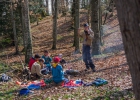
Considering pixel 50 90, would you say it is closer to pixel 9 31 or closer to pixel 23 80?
pixel 23 80

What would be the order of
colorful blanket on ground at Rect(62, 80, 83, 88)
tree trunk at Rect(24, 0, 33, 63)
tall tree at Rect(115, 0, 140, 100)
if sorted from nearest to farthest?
tall tree at Rect(115, 0, 140, 100) → colorful blanket on ground at Rect(62, 80, 83, 88) → tree trunk at Rect(24, 0, 33, 63)

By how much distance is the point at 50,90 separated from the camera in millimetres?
7023

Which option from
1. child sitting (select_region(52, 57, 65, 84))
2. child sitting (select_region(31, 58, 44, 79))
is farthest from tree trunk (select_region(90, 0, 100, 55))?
child sitting (select_region(52, 57, 65, 84))

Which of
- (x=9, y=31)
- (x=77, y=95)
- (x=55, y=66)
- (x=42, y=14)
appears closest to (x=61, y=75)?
(x=55, y=66)

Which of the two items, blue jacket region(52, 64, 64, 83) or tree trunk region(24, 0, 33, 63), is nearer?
blue jacket region(52, 64, 64, 83)

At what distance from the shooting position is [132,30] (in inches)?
74.4

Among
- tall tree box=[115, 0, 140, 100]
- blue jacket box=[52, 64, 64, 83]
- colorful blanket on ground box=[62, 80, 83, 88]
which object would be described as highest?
tall tree box=[115, 0, 140, 100]

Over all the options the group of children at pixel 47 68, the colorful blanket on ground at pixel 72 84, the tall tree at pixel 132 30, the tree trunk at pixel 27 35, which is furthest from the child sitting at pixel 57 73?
the tall tree at pixel 132 30

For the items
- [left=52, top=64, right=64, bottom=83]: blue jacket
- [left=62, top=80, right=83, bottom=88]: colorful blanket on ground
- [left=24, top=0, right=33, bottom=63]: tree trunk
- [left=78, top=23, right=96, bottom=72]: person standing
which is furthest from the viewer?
[left=24, top=0, right=33, bottom=63]: tree trunk

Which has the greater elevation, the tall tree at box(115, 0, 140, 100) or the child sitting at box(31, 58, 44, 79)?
the tall tree at box(115, 0, 140, 100)

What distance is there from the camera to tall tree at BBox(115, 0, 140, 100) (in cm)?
185

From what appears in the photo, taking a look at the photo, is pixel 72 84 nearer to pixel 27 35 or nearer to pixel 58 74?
pixel 58 74

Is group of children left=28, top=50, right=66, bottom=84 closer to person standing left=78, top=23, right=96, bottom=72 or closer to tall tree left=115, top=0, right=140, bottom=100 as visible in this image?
person standing left=78, top=23, right=96, bottom=72

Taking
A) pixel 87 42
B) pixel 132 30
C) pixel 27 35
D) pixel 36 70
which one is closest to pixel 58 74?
pixel 36 70
